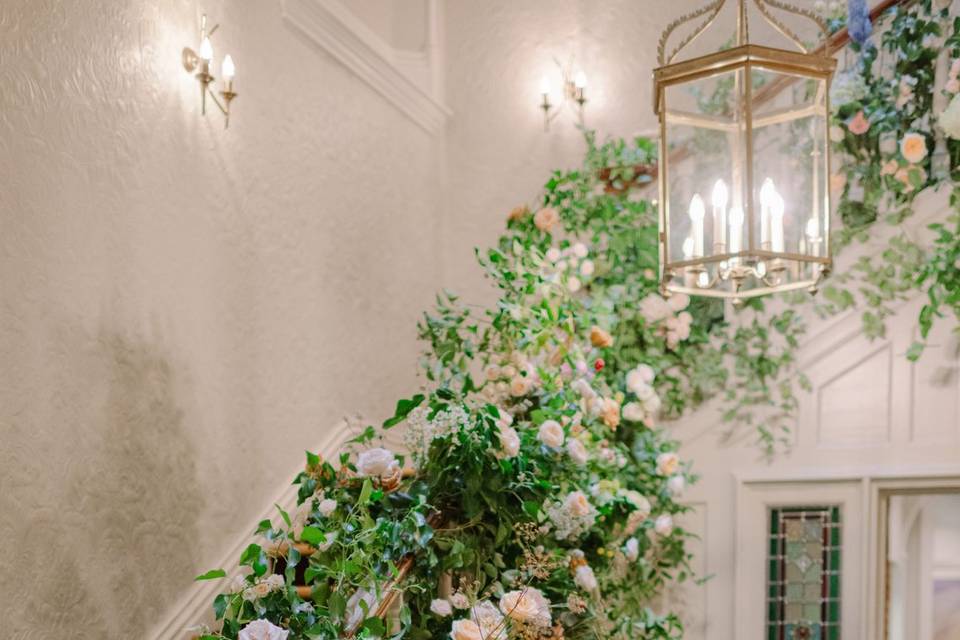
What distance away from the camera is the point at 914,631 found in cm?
577

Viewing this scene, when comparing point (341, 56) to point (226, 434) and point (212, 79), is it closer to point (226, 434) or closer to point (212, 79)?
point (212, 79)

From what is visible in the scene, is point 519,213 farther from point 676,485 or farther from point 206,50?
point 206,50

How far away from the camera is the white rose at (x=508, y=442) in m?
3.40

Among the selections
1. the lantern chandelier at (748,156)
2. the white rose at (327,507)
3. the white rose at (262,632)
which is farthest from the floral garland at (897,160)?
the white rose at (262,632)

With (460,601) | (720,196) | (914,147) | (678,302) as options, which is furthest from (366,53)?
(460,601)

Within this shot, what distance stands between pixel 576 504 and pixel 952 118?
84.2 inches

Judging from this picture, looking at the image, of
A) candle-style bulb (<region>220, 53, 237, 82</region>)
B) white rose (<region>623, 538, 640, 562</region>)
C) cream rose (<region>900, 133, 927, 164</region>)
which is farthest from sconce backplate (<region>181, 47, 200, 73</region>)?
cream rose (<region>900, 133, 927, 164</region>)

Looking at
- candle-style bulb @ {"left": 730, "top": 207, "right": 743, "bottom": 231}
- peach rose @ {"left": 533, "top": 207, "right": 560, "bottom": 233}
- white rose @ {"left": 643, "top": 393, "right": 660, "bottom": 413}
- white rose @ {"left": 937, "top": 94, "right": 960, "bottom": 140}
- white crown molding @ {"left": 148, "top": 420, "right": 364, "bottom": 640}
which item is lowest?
white crown molding @ {"left": 148, "top": 420, "right": 364, "bottom": 640}

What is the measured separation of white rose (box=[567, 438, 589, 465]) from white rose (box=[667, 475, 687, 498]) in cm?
98

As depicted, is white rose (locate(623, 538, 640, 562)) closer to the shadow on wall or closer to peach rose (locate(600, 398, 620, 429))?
peach rose (locate(600, 398, 620, 429))

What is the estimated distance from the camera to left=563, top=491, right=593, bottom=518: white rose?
3641 mm

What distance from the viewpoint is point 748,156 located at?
301 cm

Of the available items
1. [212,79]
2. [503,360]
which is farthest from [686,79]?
[212,79]

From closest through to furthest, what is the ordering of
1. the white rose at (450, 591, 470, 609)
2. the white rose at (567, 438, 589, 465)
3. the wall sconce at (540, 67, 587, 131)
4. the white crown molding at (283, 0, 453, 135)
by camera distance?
the white rose at (450, 591, 470, 609) < the white rose at (567, 438, 589, 465) < the white crown molding at (283, 0, 453, 135) < the wall sconce at (540, 67, 587, 131)
